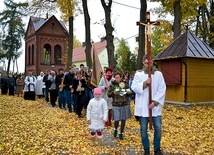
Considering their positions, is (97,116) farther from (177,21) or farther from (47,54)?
(47,54)

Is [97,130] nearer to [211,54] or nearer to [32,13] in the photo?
[211,54]

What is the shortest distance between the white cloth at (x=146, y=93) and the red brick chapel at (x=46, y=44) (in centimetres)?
3576

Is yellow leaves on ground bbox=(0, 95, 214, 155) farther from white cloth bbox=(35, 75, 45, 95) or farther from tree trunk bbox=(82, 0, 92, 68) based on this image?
white cloth bbox=(35, 75, 45, 95)

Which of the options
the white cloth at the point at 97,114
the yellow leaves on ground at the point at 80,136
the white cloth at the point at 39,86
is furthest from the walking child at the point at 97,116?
the white cloth at the point at 39,86

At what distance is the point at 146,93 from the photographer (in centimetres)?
602

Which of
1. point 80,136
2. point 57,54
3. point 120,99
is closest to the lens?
point 120,99

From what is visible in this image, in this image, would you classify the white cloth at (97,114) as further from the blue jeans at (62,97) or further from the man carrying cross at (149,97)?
the blue jeans at (62,97)

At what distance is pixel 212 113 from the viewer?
44.8 ft

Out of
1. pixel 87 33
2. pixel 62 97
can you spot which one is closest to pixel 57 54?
pixel 87 33

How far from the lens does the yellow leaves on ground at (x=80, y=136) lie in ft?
22.9

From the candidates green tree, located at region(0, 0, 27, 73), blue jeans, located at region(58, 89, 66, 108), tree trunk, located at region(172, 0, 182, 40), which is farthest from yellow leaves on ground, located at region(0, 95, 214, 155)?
green tree, located at region(0, 0, 27, 73)

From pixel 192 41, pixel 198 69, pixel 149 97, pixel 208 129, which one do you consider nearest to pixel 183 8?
pixel 192 41

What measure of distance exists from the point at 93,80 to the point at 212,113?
23.2 feet

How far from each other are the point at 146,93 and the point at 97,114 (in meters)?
1.64
